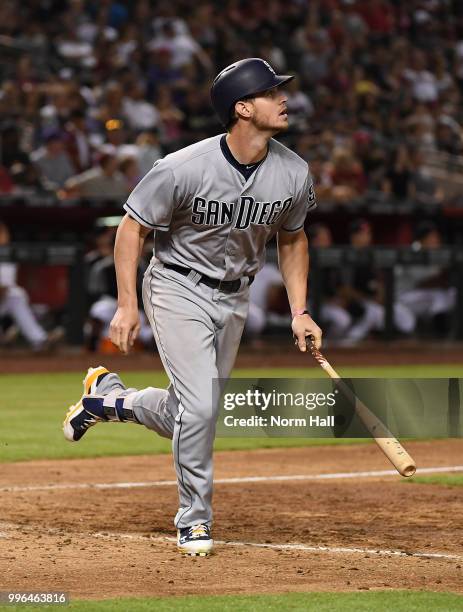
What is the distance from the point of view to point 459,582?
188 inches

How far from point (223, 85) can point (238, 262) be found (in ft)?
2.49

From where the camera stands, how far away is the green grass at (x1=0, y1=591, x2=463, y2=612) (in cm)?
424

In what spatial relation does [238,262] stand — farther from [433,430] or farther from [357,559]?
[433,430]

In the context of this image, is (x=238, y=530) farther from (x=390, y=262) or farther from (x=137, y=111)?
(x=137, y=111)

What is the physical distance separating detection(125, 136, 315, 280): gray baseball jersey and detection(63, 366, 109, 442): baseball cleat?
778 millimetres

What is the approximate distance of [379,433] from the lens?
18.6 ft

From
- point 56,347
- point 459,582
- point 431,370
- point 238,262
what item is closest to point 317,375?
point 431,370

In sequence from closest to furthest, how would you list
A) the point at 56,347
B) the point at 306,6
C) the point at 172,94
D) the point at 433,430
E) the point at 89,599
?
1. the point at 89,599
2. the point at 433,430
3. the point at 56,347
4. the point at 172,94
5. the point at 306,6

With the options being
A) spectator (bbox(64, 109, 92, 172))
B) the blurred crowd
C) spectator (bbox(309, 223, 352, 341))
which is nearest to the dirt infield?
spectator (bbox(309, 223, 352, 341))

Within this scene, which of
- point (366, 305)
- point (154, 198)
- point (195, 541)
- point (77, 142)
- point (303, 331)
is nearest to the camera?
point (195, 541)

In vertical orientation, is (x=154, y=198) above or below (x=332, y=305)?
above

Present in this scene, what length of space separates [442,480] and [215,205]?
303 centimetres

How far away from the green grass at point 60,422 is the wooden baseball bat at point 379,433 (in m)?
3.42

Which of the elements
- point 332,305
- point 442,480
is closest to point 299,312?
point 442,480
